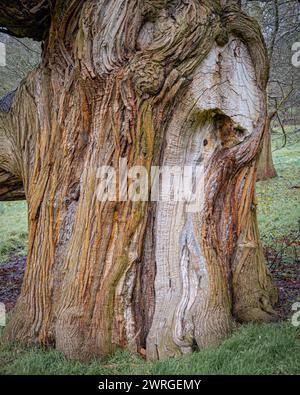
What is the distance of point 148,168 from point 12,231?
7941 millimetres

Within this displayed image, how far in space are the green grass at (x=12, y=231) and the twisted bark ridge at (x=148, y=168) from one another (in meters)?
5.24

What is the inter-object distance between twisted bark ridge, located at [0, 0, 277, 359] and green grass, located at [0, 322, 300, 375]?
159 mm

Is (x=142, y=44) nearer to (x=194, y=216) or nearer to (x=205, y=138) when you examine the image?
(x=205, y=138)

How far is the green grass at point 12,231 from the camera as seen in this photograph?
31.3ft

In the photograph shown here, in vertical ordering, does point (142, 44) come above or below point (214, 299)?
above

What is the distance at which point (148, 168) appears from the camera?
385 centimetres

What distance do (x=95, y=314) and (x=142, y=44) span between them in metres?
2.49

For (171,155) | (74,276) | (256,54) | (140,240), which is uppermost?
(256,54)

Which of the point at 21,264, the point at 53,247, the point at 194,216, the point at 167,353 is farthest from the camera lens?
the point at 21,264

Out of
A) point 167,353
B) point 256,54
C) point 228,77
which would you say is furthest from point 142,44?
point 167,353

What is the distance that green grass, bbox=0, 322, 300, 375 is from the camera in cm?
330

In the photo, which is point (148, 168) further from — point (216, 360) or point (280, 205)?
point (280, 205)

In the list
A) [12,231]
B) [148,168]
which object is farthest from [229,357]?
[12,231]

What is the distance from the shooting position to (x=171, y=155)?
3.97 metres
